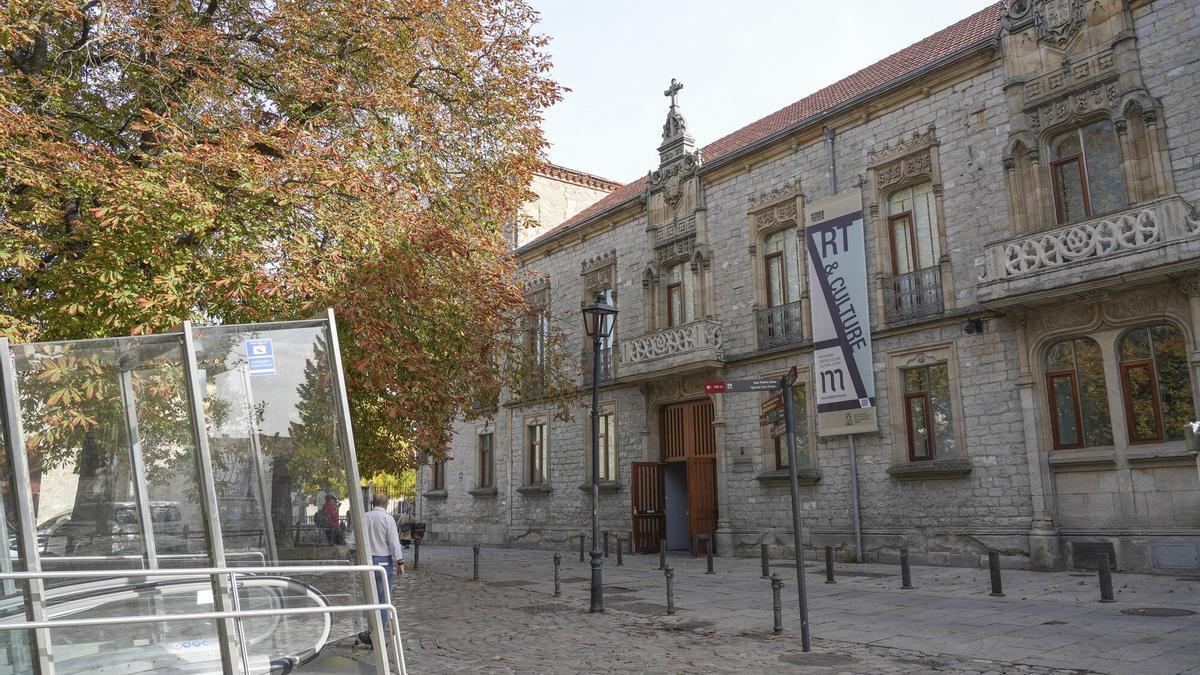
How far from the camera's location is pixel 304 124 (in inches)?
434

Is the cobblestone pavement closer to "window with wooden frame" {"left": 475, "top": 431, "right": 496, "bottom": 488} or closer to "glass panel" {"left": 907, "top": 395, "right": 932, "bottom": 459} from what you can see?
"glass panel" {"left": 907, "top": 395, "right": 932, "bottom": 459}

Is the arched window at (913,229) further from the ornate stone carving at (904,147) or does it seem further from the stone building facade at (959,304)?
the ornate stone carving at (904,147)

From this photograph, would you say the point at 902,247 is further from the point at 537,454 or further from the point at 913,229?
the point at 537,454

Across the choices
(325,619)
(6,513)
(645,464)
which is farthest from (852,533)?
(6,513)

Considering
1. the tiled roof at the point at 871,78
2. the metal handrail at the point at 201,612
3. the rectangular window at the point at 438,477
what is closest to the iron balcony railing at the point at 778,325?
the tiled roof at the point at 871,78

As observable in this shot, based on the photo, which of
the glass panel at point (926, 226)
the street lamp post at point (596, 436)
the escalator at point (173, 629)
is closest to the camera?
the escalator at point (173, 629)

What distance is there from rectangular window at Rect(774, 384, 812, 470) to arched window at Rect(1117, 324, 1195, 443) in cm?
674

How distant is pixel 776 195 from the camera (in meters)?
20.6

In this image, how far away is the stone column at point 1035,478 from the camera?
47.8ft

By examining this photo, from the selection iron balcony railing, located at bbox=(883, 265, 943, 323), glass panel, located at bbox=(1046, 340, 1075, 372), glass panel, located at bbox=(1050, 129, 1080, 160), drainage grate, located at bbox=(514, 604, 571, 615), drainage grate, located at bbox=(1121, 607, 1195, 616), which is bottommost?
drainage grate, located at bbox=(1121, 607, 1195, 616)

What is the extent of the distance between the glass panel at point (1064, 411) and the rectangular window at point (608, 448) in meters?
12.4

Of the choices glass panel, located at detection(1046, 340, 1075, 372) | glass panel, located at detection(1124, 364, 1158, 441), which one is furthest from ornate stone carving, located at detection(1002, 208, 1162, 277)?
glass panel, located at detection(1124, 364, 1158, 441)

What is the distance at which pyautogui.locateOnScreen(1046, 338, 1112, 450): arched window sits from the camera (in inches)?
575

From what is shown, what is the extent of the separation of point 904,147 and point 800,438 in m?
7.06
